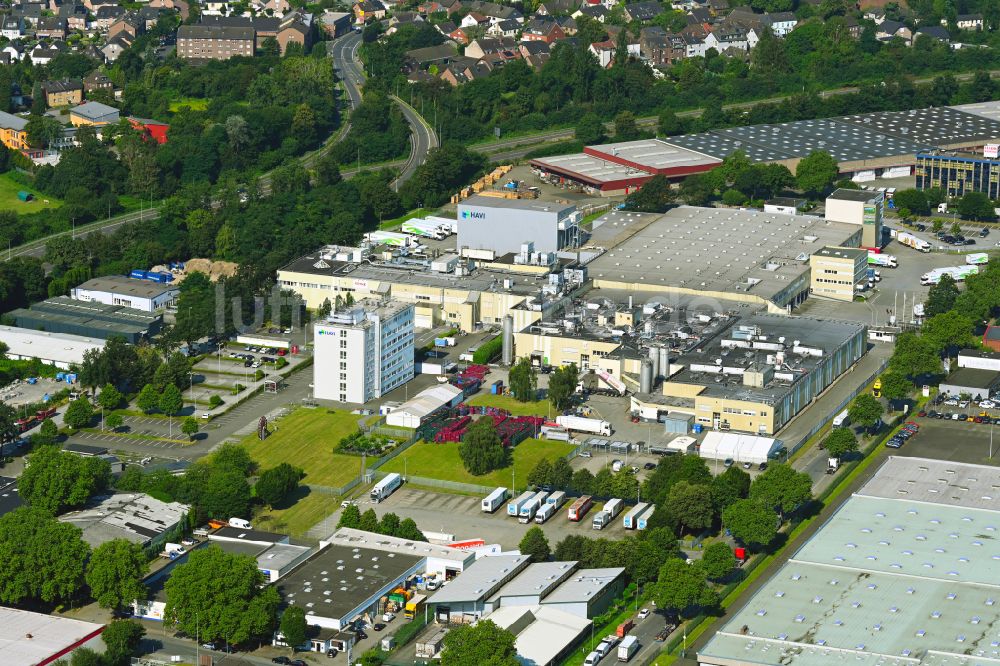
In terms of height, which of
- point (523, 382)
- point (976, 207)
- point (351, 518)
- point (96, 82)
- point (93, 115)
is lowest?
point (351, 518)

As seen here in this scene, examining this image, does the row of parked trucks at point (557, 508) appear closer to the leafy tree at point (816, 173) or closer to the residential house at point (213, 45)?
the leafy tree at point (816, 173)

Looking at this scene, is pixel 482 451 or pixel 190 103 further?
pixel 190 103

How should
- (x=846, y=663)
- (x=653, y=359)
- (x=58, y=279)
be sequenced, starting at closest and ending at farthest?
(x=846, y=663) < (x=653, y=359) < (x=58, y=279)

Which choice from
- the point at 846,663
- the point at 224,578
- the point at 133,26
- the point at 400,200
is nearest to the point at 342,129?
the point at 400,200

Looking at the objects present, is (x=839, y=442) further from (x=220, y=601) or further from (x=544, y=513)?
(x=220, y=601)

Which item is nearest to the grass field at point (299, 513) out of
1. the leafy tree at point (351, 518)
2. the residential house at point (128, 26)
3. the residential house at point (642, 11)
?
the leafy tree at point (351, 518)

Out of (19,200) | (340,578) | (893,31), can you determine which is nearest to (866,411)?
(340,578)

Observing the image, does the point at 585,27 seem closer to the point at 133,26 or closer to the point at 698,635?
the point at 133,26
